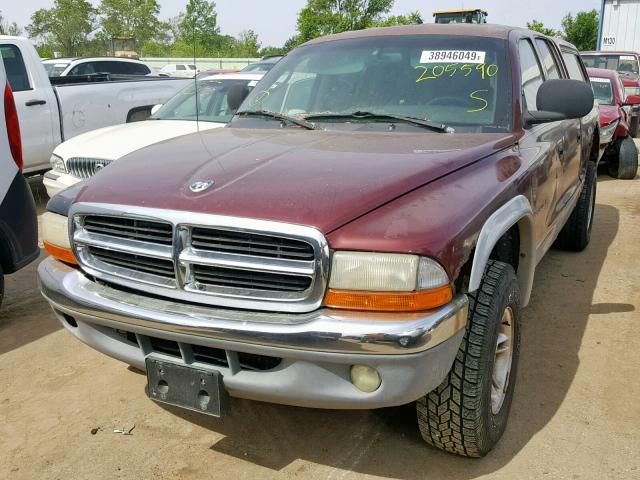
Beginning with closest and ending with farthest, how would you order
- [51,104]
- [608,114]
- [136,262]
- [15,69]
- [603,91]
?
[136,262] < [15,69] < [51,104] < [608,114] < [603,91]

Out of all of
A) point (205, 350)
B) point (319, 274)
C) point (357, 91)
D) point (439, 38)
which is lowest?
point (205, 350)

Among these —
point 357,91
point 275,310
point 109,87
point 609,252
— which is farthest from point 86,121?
point 275,310

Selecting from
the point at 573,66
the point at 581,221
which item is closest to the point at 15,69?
the point at 573,66

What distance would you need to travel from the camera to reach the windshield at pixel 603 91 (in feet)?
Answer: 32.2

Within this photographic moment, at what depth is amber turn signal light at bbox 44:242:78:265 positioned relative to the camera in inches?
108

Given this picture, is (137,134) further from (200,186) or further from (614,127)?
(614,127)

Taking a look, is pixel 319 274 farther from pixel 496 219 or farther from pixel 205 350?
pixel 496 219

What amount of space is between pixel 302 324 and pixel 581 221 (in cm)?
402

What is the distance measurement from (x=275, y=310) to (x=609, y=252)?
4.38m

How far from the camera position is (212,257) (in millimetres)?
2291

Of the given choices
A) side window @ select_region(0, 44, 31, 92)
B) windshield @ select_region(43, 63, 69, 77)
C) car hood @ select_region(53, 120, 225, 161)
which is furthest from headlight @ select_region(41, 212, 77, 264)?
windshield @ select_region(43, 63, 69, 77)

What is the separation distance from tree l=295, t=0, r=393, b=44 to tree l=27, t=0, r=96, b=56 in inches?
733

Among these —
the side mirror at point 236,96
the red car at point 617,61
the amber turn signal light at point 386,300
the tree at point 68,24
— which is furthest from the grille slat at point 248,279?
the tree at point 68,24

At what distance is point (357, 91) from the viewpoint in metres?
3.55
